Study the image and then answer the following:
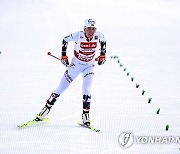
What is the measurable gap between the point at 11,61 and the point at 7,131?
5160 mm

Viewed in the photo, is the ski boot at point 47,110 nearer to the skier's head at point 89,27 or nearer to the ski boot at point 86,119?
the ski boot at point 86,119

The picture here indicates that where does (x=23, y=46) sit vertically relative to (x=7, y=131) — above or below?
above

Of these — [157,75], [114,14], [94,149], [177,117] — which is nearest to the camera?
[94,149]

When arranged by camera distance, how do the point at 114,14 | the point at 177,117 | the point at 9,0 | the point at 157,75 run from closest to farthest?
the point at 177,117 → the point at 157,75 → the point at 114,14 → the point at 9,0

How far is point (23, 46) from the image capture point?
47.6ft

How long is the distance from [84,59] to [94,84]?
3032 mm

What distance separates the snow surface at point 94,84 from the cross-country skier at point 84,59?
46cm

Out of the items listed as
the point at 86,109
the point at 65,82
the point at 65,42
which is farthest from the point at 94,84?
the point at 65,42

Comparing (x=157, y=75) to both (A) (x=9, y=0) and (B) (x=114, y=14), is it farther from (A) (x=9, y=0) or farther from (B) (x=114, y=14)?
(A) (x=9, y=0)

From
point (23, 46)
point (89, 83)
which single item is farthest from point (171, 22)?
point (89, 83)

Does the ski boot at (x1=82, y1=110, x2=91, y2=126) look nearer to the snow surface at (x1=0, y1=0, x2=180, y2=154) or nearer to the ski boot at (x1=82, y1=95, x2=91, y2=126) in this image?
the ski boot at (x1=82, y1=95, x2=91, y2=126)

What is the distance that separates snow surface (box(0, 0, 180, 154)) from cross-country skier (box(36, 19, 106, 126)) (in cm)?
46

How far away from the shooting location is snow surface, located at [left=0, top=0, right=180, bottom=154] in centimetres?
729

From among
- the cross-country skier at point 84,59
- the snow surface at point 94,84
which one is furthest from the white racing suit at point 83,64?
the snow surface at point 94,84
